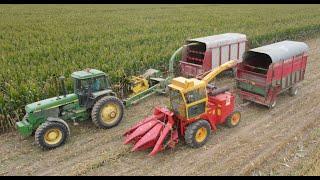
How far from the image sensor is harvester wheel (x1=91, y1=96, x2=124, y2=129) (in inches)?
446

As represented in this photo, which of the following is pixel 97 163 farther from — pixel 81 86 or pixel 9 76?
pixel 9 76

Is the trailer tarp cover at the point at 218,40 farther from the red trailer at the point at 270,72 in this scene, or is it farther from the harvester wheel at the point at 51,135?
the harvester wheel at the point at 51,135

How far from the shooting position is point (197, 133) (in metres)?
10.3

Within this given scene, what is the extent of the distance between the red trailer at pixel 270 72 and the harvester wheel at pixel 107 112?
5158 mm

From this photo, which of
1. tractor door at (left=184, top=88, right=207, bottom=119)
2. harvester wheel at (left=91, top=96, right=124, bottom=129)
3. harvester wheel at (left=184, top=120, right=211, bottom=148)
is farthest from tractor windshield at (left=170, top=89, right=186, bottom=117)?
harvester wheel at (left=91, top=96, right=124, bottom=129)

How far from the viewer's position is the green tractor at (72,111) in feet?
33.8

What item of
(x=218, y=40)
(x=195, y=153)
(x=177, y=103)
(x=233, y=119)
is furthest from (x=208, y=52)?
(x=195, y=153)

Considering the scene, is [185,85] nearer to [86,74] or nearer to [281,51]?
[86,74]

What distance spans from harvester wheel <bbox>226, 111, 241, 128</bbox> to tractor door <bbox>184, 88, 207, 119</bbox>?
1451 millimetres

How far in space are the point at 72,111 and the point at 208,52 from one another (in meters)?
7.36

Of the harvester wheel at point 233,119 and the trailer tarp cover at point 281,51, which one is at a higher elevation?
the trailer tarp cover at point 281,51

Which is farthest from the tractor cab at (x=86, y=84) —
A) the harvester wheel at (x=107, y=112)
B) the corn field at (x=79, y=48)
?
the corn field at (x=79, y=48)

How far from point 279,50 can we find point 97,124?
294 inches

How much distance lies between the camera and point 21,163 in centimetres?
984
